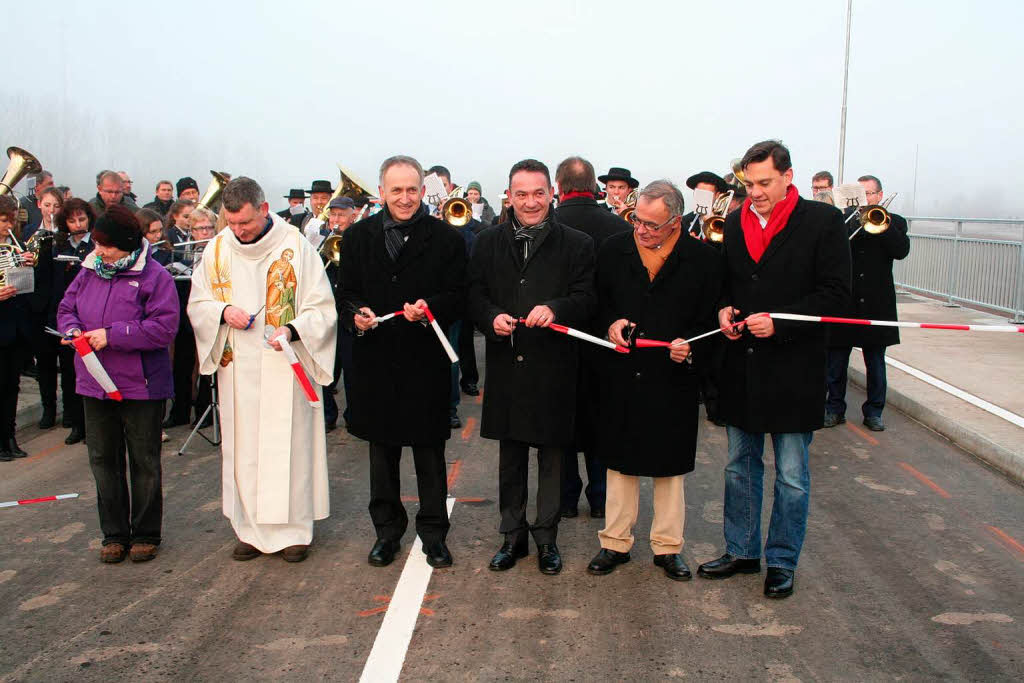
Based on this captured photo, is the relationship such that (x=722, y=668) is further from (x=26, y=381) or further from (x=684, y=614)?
(x=26, y=381)

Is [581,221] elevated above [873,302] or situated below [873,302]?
above

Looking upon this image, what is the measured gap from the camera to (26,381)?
11.0m

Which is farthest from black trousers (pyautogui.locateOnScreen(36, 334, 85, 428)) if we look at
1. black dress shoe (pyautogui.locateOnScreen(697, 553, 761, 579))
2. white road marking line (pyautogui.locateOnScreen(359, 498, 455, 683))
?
black dress shoe (pyautogui.locateOnScreen(697, 553, 761, 579))

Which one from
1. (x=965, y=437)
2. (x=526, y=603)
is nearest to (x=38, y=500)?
(x=526, y=603)

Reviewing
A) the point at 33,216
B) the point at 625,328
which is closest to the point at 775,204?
the point at 625,328

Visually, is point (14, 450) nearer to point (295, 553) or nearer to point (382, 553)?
point (295, 553)

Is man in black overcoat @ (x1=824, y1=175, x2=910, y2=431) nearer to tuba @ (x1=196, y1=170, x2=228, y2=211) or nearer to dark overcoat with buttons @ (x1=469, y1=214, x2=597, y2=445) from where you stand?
dark overcoat with buttons @ (x1=469, y1=214, x2=597, y2=445)

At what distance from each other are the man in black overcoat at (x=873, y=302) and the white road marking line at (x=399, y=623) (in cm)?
477

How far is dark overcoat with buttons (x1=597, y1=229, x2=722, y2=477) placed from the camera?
5.07 metres

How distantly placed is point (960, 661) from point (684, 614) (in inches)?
48.5

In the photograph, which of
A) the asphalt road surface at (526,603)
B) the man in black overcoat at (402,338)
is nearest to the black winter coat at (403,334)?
the man in black overcoat at (402,338)

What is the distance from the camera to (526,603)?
485cm

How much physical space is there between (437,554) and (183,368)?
15.3 ft

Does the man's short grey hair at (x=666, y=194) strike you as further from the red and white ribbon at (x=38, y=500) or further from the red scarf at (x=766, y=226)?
the red and white ribbon at (x=38, y=500)
